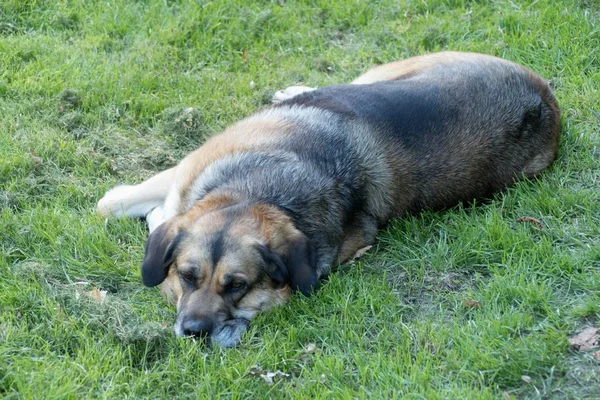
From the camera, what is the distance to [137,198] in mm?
6812

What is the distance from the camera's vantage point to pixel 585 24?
348 inches

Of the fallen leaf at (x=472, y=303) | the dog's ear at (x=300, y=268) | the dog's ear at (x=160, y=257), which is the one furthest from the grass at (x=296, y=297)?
the dog's ear at (x=160, y=257)

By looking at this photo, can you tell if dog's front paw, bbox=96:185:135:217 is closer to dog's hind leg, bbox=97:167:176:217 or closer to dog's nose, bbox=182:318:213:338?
dog's hind leg, bbox=97:167:176:217

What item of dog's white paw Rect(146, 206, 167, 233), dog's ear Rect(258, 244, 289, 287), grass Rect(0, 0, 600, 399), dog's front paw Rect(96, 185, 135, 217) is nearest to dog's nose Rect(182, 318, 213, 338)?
grass Rect(0, 0, 600, 399)

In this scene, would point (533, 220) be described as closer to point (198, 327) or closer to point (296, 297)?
point (296, 297)

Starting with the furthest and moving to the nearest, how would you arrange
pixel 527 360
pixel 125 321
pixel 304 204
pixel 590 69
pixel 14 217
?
pixel 590 69
pixel 14 217
pixel 304 204
pixel 125 321
pixel 527 360

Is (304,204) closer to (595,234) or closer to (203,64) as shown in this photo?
(595,234)

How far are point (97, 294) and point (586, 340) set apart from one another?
10.2 feet

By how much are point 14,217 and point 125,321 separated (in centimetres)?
154

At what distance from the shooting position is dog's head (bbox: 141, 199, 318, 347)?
547 cm

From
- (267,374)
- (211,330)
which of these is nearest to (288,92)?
(211,330)

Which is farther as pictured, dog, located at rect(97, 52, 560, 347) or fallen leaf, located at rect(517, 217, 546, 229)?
fallen leaf, located at rect(517, 217, 546, 229)

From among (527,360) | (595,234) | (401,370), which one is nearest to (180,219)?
(401,370)

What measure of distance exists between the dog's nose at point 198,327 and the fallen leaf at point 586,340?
7.08 feet
